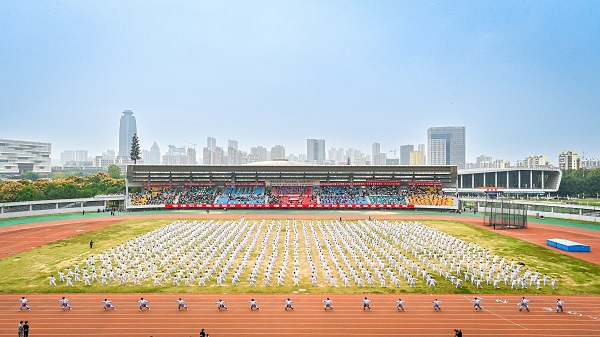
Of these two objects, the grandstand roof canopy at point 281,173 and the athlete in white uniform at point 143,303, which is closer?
the athlete in white uniform at point 143,303

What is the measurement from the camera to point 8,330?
15359 mm

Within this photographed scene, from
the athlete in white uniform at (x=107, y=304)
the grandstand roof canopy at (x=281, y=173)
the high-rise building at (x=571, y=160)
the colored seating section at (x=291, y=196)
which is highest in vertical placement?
the high-rise building at (x=571, y=160)

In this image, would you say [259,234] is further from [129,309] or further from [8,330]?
[8,330]

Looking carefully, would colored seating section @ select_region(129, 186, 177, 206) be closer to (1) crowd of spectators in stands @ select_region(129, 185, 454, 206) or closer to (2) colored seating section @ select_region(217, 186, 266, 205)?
(1) crowd of spectators in stands @ select_region(129, 185, 454, 206)

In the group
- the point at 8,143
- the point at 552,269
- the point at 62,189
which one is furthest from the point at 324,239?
the point at 8,143

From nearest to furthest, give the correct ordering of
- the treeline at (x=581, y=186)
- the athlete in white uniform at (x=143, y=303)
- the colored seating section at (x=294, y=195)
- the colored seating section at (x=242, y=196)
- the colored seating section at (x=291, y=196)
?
the athlete in white uniform at (x=143, y=303) < the colored seating section at (x=294, y=195) < the colored seating section at (x=242, y=196) < the colored seating section at (x=291, y=196) < the treeline at (x=581, y=186)

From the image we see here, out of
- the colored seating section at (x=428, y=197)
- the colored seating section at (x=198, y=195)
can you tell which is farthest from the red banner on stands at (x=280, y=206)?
the colored seating section at (x=428, y=197)

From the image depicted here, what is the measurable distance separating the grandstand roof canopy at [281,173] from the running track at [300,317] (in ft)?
167

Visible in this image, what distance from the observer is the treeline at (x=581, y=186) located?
88.4m

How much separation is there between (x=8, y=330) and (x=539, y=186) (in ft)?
356

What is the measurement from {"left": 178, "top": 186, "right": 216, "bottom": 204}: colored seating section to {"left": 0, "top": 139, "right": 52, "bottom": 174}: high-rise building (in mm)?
150642

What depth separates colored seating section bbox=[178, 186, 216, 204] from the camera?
6512 cm

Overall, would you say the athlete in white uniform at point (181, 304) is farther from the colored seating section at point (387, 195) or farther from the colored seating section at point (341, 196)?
the colored seating section at point (387, 195)


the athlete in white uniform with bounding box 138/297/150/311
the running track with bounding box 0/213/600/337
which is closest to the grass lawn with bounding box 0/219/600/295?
the running track with bounding box 0/213/600/337
